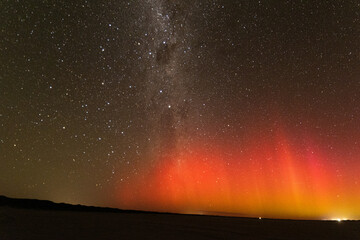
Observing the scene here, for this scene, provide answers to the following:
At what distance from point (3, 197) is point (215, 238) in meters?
18.9

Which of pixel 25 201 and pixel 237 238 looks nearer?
pixel 237 238

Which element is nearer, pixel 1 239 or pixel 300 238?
pixel 1 239

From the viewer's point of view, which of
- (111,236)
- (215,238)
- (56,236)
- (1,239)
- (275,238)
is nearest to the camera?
(1,239)

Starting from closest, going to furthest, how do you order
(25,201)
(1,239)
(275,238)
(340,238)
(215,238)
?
(1,239) → (215,238) → (275,238) → (340,238) → (25,201)

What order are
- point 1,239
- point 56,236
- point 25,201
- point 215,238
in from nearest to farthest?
point 1,239 → point 56,236 → point 215,238 → point 25,201

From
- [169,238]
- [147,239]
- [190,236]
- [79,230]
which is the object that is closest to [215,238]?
[190,236]

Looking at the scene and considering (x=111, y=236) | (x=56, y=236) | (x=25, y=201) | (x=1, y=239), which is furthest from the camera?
(x=25, y=201)

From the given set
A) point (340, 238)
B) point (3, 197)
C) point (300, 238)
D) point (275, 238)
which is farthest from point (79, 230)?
point (3, 197)

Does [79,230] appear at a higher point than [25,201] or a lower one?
lower

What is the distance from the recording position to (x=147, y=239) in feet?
17.4

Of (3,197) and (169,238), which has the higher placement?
(3,197)

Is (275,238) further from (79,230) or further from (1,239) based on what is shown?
(1,239)

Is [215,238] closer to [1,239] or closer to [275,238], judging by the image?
[275,238]

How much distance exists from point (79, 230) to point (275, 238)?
469 cm
